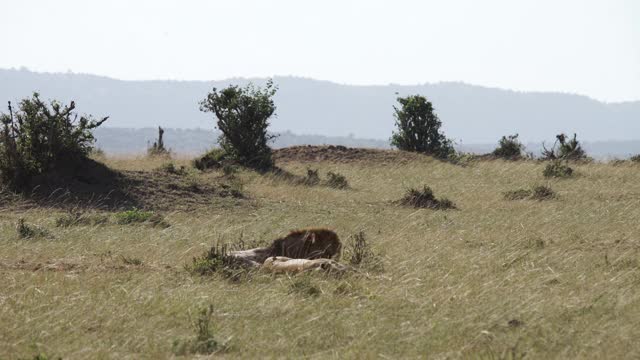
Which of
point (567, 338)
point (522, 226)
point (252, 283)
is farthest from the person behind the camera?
point (522, 226)

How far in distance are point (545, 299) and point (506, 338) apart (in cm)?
147

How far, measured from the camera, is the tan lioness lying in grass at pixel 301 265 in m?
10.3

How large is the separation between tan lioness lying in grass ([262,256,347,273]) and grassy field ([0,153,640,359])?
9.7 inches

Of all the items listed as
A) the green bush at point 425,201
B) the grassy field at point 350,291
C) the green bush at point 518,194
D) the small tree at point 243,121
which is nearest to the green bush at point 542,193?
the green bush at point 518,194

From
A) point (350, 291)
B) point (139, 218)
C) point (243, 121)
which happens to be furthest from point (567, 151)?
point (350, 291)

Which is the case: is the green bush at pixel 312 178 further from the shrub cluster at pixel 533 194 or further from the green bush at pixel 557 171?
the green bush at pixel 557 171

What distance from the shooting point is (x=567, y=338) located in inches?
299

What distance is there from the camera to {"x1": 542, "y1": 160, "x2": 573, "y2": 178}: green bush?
24688 millimetres

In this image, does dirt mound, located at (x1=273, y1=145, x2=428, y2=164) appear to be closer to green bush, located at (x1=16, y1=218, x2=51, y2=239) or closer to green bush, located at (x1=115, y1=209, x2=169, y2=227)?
green bush, located at (x1=115, y1=209, x2=169, y2=227)

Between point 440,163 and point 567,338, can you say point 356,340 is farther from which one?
point 440,163

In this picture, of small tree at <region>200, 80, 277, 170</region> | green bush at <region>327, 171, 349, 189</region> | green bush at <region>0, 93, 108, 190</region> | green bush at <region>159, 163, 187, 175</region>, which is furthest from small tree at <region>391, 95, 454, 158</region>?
green bush at <region>0, 93, 108, 190</region>

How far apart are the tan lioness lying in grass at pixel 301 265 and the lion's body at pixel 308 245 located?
2.40ft

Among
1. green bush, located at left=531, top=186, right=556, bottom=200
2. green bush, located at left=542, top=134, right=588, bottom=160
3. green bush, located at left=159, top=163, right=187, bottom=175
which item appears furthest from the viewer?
green bush, located at left=542, top=134, right=588, bottom=160

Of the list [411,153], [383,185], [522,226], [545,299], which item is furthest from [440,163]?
[545,299]
